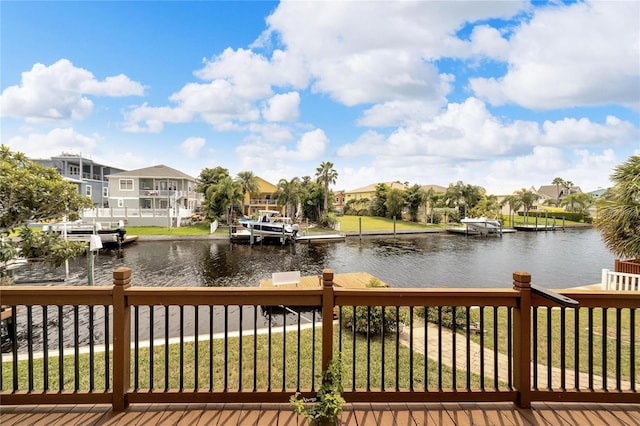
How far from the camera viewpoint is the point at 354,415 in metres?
2.51

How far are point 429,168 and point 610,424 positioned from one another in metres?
69.6

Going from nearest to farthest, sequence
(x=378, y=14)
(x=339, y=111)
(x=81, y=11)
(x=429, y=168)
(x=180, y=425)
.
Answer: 1. (x=180, y=425)
2. (x=378, y=14)
3. (x=81, y=11)
4. (x=339, y=111)
5. (x=429, y=168)

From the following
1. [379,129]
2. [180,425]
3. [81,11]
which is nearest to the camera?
[180,425]

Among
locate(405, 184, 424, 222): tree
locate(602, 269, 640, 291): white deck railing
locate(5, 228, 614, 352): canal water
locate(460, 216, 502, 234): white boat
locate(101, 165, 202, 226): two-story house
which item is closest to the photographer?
locate(602, 269, 640, 291): white deck railing

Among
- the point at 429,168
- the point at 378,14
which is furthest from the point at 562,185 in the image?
the point at 378,14

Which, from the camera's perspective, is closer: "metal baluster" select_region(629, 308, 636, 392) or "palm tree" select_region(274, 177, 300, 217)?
"metal baluster" select_region(629, 308, 636, 392)

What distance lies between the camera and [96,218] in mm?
31578

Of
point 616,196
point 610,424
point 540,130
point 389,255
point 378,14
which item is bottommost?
point 389,255

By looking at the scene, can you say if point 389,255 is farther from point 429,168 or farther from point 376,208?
point 429,168

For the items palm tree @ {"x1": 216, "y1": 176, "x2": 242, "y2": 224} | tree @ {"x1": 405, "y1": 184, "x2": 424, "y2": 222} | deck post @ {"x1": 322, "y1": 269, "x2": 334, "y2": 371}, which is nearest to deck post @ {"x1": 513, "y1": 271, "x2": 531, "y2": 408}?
deck post @ {"x1": 322, "y1": 269, "x2": 334, "y2": 371}

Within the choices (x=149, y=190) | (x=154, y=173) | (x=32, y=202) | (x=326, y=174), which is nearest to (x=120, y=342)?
(x=32, y=202)

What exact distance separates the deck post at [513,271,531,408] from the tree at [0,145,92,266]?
9560 mm

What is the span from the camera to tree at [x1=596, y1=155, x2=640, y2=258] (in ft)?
30.1

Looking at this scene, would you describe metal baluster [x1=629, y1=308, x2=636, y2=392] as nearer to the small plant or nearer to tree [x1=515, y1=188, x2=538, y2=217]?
the small plant
